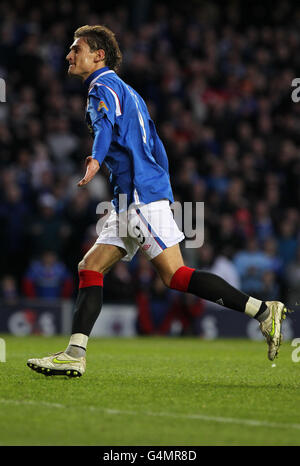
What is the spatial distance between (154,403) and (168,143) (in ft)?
34.9

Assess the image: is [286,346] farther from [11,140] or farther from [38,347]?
[11,140]

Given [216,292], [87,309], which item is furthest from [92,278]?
[216,292]

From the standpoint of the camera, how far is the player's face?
636cm

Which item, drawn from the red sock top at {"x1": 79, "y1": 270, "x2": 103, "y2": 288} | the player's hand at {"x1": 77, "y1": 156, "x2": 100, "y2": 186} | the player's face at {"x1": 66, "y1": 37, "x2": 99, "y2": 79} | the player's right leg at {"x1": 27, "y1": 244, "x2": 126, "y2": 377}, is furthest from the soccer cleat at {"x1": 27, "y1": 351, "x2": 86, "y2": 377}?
the player's face at {"x1": 66, "y1": 37, "x2": 99, "y2": 79}

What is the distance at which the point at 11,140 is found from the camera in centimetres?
1409

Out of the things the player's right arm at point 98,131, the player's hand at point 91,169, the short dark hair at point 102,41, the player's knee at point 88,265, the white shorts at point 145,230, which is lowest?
the player's knee at point 88,265

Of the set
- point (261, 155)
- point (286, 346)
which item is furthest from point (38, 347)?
point (261, 155)

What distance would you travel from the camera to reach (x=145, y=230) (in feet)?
19.8

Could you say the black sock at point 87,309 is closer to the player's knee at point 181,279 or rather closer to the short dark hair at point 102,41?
the player's knee at point 181,279

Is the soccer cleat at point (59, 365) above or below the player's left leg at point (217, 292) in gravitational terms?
below

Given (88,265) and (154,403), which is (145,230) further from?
(154,403)

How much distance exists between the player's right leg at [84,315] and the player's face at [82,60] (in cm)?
Result: 128

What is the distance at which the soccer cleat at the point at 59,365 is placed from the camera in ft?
19.4

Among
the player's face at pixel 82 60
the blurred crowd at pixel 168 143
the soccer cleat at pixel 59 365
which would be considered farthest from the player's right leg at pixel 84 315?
the blurred crowd at pixel 168 143
